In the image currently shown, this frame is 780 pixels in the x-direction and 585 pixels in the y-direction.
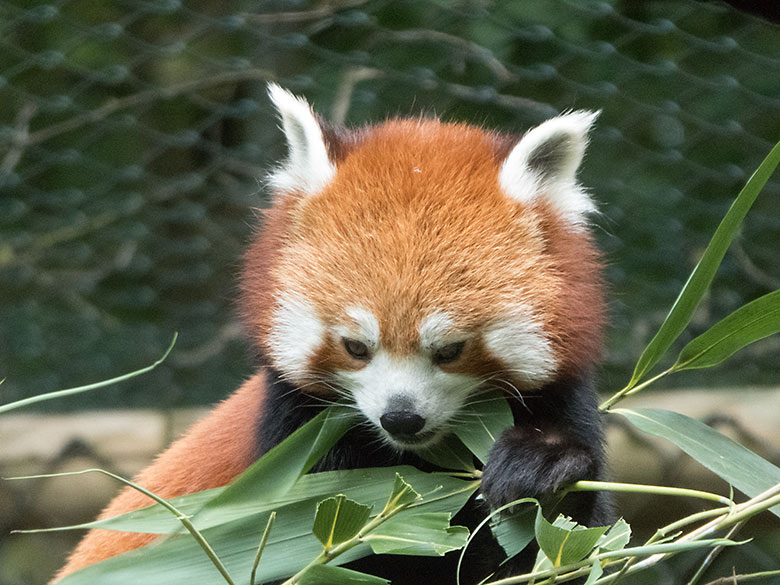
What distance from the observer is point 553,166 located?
1088 mm

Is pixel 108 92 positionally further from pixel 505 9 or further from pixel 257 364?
pixel 257 364

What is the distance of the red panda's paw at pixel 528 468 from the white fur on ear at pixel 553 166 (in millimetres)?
264

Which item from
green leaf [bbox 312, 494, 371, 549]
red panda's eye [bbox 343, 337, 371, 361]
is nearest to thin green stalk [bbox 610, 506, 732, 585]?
green leaf [bbox 312, 494, 371, 549]

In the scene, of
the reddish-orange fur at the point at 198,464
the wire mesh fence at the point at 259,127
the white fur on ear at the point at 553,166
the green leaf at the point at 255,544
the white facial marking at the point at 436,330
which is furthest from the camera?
the wire mesh fence at the point at 259,127

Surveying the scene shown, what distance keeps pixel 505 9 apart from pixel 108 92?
3.75 feet

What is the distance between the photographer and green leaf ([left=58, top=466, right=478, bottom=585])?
2.76 feet

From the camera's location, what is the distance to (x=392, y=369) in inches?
38.1

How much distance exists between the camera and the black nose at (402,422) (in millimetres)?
968

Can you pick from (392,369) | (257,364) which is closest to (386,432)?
(392,369)

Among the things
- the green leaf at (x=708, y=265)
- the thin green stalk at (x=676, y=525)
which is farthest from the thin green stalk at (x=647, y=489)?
the green leaf at (x=708, y=265)

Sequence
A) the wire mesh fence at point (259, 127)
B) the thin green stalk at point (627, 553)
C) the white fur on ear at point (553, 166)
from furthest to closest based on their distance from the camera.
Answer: the wire mesh fence at point (259, 127), the white fur on ear at point (553, 166), the thin green stalk at point (627, 553)

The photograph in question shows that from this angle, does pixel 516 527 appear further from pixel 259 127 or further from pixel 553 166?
pixel 259 127

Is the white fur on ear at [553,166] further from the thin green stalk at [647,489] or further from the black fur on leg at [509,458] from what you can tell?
the thin green stalk at [647,489]

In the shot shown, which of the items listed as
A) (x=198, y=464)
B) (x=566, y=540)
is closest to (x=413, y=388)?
(x=566, y=540)
